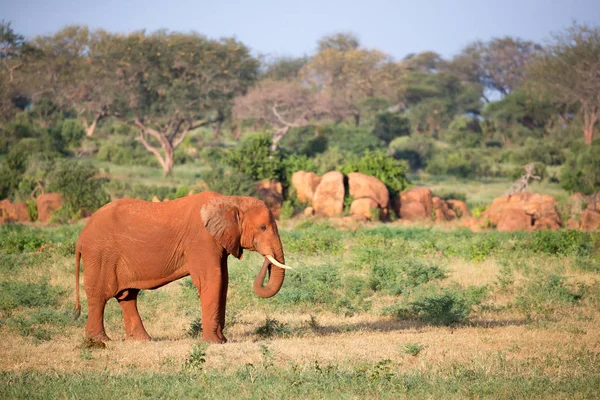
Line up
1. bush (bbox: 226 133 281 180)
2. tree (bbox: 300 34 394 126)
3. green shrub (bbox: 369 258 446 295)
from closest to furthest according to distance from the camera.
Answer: green shrub (bbox: 369 258 446 295)
bush (bbox: 226 133 281 180)
tree (bbox: 300 34 394 126)

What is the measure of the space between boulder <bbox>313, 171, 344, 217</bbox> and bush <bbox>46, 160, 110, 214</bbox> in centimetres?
654

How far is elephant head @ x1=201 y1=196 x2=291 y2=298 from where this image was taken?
393 inches

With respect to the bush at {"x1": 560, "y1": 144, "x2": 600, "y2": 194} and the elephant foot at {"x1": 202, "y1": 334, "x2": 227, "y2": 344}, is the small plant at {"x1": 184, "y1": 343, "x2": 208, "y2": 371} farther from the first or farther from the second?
the bush at {"x1": 560, "y1": 144, "x2": 600, "y2": 194}

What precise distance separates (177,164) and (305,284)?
29646 millimetres

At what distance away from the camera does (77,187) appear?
26.1 meters

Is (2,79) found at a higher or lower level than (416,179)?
higher

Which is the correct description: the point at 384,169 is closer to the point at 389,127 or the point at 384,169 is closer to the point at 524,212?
the point at 524,212

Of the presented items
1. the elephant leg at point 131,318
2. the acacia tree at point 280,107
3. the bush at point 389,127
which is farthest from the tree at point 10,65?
the elephant leg at point 131,318

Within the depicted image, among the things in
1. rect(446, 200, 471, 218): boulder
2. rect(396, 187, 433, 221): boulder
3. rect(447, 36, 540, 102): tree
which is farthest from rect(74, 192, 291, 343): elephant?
rect(447, 36, 540, 102): tree

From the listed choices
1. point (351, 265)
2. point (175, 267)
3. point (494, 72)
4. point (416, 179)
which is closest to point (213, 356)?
point (175, 267)

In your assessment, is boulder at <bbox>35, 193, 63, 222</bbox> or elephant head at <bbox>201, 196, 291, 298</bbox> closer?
elephant head at <bbox>201, 196, 291, 298</bbox>

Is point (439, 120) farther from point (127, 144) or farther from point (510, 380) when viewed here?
point (510, 380)

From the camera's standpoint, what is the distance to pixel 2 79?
44688 mm

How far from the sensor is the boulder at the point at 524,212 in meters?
23.8
